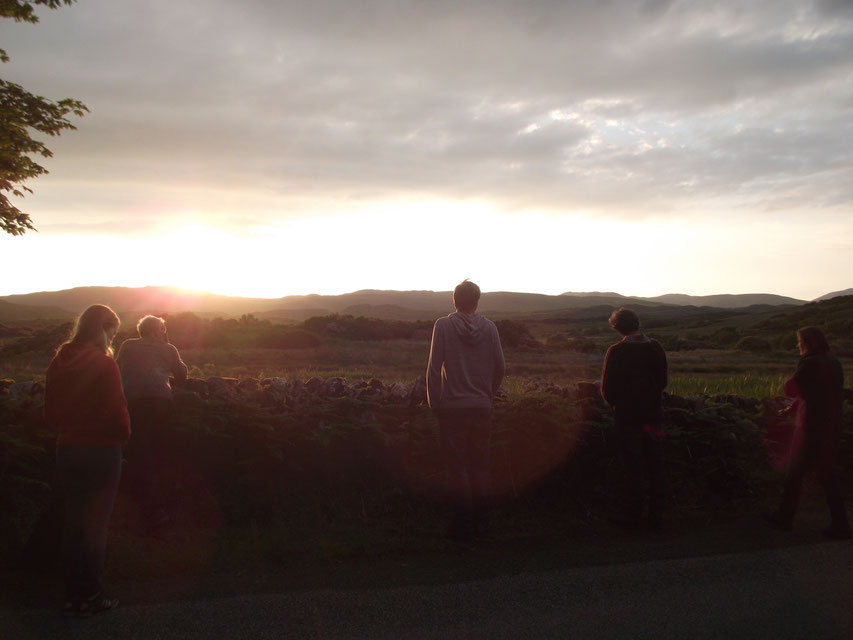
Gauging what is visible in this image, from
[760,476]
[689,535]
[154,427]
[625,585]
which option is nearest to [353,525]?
[154,427]

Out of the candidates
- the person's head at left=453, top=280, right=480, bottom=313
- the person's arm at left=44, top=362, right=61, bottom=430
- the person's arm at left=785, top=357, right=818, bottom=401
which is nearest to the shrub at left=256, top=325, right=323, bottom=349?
the person's head at left=453, top=280, right=480, bottom=313

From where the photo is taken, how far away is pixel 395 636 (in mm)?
4246

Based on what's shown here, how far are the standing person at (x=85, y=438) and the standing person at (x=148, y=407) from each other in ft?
3.99

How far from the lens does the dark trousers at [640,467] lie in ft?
21.3

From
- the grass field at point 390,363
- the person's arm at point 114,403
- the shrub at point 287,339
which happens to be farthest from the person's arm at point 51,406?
the shrub at point 287,339

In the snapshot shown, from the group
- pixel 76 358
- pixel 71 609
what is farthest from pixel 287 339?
pixel 71 609

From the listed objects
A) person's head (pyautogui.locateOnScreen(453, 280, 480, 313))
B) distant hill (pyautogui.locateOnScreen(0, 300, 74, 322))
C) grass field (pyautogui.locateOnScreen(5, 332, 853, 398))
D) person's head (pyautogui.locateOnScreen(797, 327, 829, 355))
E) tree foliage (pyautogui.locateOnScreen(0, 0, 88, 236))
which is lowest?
distant hill (pyautogui.locateOnScreen(0, 300, 74, 322))

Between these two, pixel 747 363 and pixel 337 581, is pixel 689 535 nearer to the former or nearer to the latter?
pixel 337 581

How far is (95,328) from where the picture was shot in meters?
4.77

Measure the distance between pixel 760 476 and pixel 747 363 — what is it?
2621cm

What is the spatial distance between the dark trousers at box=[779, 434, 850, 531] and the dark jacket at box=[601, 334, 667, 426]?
1.53 metres

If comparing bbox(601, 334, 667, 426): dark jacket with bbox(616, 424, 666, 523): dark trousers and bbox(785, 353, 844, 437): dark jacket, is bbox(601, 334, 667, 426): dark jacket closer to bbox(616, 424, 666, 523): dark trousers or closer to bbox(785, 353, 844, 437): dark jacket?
bbox(616, 424, 666, 523): dark trousers

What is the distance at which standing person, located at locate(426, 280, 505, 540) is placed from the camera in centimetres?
605

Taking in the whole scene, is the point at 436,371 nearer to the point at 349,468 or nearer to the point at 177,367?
the point at 349,468
